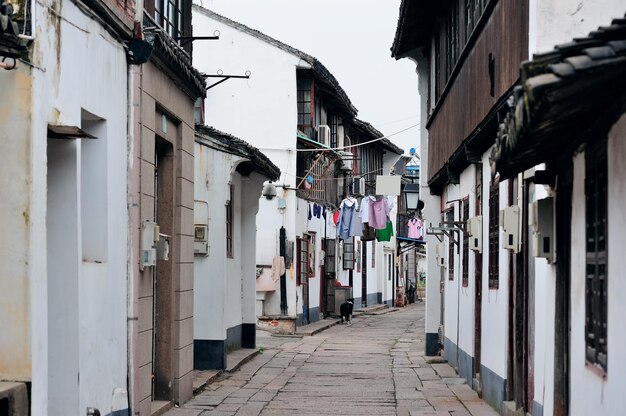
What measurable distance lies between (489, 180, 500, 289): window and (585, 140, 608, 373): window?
5917 millimetres

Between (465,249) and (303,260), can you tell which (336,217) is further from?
(465,249)

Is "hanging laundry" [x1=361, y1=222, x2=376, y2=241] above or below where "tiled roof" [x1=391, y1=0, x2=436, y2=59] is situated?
below

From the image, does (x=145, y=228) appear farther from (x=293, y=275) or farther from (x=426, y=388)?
(x=293, y=275)

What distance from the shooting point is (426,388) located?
55.2 feet

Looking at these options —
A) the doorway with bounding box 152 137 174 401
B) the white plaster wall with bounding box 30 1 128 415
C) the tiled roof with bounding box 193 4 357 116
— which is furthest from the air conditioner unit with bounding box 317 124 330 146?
the white plaster wall with bounding box 30 1 128 415

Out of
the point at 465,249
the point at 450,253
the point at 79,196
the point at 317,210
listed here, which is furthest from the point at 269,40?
the point at 79,196

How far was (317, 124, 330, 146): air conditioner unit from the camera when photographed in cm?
3344

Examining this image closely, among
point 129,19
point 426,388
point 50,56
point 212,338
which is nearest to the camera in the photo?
point 50,56

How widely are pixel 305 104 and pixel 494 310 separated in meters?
A: 17.0

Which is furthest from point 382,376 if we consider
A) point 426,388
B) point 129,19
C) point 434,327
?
point 129,19

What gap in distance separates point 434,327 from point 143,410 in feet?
38.4

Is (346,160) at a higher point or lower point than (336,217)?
higher

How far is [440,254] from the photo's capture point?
22094mm

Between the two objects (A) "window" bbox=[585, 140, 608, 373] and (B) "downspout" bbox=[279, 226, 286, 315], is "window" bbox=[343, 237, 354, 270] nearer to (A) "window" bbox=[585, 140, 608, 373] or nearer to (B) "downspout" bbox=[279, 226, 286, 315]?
(B) "downspout" bbox=[279, 226, 286, 315]
